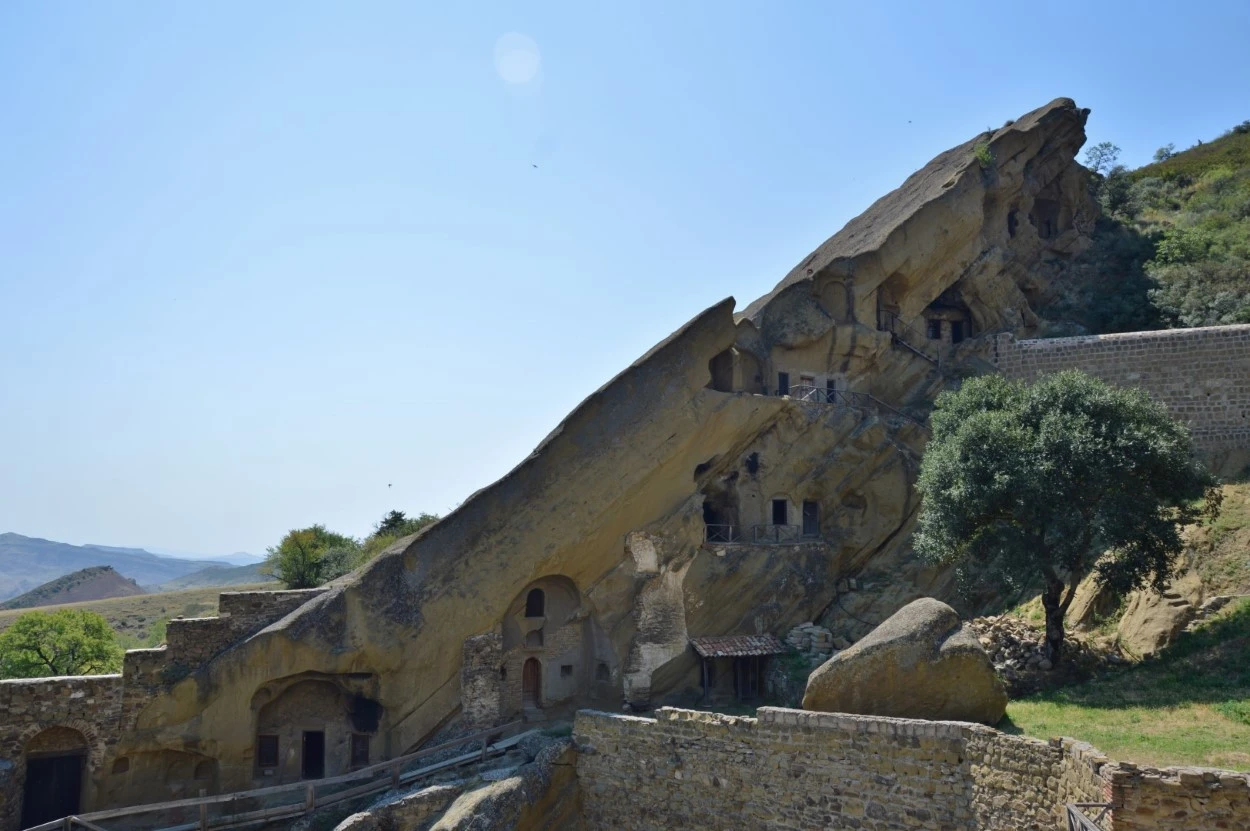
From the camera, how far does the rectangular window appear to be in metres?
24.0

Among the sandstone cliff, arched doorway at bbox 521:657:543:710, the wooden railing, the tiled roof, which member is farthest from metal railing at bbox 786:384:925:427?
the wooden railing

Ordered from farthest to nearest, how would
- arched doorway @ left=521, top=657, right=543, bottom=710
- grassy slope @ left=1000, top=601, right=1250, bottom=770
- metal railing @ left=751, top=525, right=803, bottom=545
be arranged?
metal railing @ left=751, top=525, right=803, bottom=545 < arched doorway @ left=521, top=657, right=543, bottom=710 < grassy slope @ left=1000, top=601, right=1250, bottom=770

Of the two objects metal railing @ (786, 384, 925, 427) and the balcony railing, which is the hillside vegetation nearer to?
metal railing @ (786, 384, 925, 427)

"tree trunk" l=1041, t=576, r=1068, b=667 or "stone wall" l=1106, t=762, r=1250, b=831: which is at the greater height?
"tree trunk" l=1041, t=576, r=1068, b=667

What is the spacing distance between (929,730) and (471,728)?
10.8 metres

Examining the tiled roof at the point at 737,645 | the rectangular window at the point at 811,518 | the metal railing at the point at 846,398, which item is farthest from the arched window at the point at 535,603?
the metal railing at the point at 846,398

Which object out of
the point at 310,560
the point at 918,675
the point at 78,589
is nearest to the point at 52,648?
the point at 310,560

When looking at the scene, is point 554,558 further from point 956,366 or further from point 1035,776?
point 956,366

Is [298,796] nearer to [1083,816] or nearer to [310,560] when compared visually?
[1083,816]

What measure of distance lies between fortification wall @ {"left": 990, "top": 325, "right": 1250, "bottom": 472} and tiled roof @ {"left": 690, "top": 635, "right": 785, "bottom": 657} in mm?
11336

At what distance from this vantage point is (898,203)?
3023 cm

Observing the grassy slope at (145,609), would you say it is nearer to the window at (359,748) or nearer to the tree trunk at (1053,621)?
the window at (359,748)

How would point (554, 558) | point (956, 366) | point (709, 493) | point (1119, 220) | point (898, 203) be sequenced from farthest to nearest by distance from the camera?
point (1119, 220), point (898, 203), point (956, 366), point (709, 493), point (554, 558)

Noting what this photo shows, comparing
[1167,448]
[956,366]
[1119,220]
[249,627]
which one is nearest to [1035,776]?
[1167,448]
